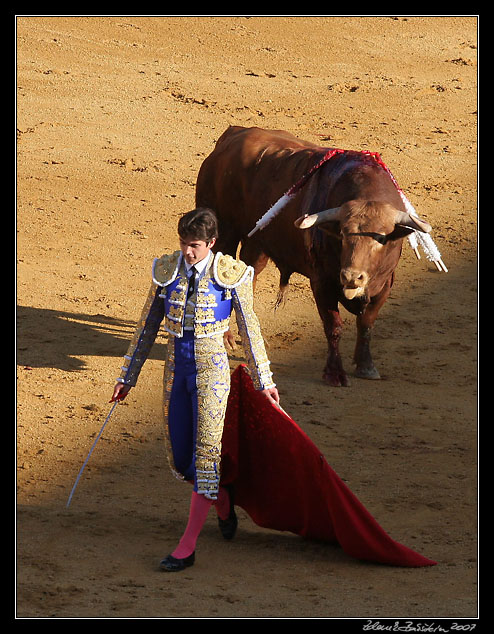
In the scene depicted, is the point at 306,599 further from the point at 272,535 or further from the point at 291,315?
the point at 291,315

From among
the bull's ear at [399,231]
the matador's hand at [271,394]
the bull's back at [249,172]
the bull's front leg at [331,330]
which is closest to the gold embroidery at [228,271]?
the matador's hand at [271,394]

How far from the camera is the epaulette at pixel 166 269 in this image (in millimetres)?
4992

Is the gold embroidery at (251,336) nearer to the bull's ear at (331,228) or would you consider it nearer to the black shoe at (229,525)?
the black shoe at (229,525)

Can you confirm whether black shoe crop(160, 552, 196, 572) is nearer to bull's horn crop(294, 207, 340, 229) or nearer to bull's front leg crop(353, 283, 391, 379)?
bull's horn crop(294, 207, 340, 229)

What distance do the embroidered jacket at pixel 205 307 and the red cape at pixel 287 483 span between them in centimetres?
34

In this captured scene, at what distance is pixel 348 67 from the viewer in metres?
14.9

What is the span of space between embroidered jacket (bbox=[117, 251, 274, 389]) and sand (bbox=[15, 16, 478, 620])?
0.84 metres

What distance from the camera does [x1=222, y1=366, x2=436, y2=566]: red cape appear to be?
5035 millimetres

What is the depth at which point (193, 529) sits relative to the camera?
4914 millimetres

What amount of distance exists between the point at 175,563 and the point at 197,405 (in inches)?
25.7

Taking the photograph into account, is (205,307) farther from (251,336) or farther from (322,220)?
(322,220)

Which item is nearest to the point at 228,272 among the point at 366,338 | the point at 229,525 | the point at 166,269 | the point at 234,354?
the point at 166,269

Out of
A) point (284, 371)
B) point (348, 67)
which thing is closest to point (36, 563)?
point (284, 371)

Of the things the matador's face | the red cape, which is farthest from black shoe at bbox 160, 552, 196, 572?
the matador's face
